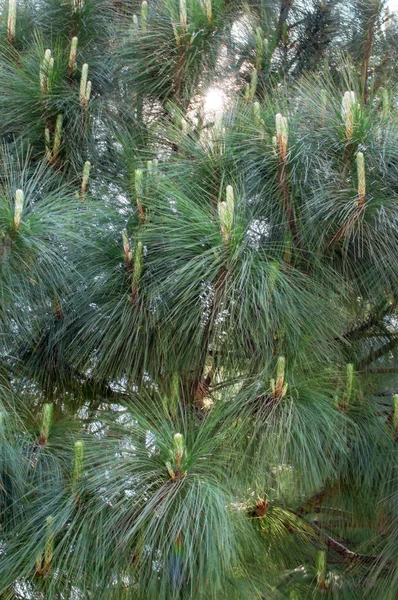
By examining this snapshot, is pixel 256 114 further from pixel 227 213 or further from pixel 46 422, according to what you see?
pixel 46 422

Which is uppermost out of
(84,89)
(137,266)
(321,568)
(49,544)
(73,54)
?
(73,54)

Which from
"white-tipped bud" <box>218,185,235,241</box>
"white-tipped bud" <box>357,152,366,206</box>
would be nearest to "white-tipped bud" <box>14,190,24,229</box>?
"white-tipped bud" <box>218,185,235,241</box>

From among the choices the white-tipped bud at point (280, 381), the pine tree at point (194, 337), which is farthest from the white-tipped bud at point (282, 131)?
the white-tipped bud at point (280, 381)

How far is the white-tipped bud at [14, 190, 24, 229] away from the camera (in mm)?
1146

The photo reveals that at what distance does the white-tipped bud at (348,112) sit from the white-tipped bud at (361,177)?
0.18 ft

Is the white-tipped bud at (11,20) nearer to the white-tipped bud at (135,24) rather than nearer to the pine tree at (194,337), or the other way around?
the pine tree at (194,337)

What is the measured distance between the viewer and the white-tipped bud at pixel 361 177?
1241 mm

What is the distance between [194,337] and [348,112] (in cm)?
45

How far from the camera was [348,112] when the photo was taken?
4.15ft

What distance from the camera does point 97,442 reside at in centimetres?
124

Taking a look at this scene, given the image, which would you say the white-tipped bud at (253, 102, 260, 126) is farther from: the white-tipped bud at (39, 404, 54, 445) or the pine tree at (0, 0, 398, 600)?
the white-tipped bud at (39, 404, 54, 445)

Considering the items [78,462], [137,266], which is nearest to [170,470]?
[78,462]

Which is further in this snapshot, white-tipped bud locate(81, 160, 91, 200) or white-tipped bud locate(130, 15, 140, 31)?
white-tipped bud locate(130, 15, 140, 31)

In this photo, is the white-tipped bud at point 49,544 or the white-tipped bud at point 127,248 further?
the white-tipped bud at point 127,248
